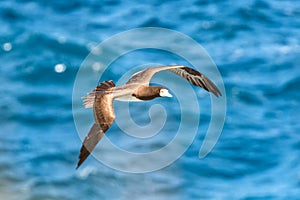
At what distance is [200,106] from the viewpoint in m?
22.6

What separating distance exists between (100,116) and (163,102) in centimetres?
1352

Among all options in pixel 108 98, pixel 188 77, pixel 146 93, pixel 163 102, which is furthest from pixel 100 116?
pixel 163 102

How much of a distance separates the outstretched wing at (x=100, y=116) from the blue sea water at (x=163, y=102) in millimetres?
8755

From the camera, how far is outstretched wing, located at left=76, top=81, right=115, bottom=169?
31.6ft

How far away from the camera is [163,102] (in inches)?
923

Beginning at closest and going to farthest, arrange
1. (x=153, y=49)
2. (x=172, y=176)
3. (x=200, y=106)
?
(x=172, y=176) < (x=200, y=106) < (x=153, y=49)

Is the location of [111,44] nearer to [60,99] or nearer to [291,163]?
[60,99]

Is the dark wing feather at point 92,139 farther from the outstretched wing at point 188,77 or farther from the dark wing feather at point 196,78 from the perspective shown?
the dark wing feather at point 196,78

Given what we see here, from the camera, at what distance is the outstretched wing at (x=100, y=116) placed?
9.63 metres

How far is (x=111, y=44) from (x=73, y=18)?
1593mm

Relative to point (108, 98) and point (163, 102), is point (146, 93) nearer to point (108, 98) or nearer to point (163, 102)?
point (108, 98)

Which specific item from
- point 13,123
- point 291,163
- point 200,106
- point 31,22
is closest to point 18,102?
point 13,123

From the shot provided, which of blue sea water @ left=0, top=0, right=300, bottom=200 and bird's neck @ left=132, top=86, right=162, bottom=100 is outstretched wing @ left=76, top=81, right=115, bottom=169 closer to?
bird's neck @ left=132, top=86, right=162, bottom=100

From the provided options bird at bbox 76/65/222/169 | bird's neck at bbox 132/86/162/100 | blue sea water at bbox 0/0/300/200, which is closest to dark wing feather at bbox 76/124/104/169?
bird at bbox 76/65/222/169
